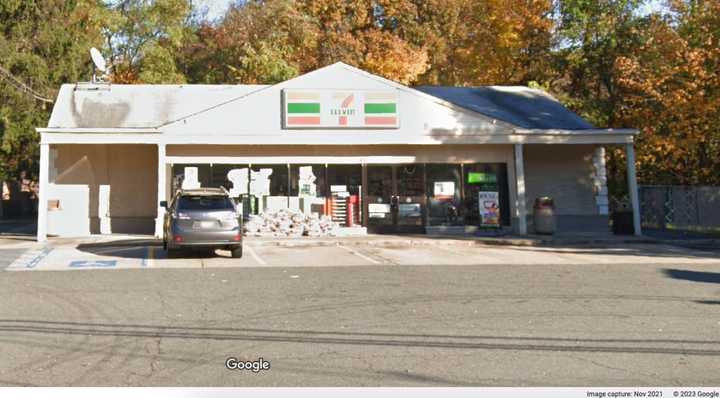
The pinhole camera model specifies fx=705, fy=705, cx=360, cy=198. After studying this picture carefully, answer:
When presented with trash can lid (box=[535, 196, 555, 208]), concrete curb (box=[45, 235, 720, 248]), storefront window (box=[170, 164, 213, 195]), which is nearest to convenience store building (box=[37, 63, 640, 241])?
storefront window (box=[170, 164, 213, 195])

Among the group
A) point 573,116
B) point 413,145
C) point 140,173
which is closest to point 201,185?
point 140,173

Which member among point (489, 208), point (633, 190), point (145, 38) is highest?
point (145, 38)

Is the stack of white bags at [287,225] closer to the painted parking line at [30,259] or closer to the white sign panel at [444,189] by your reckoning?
the white sign panel at [444,189]

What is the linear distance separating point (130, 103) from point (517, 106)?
14410mm

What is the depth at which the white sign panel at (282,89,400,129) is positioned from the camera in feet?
76.3

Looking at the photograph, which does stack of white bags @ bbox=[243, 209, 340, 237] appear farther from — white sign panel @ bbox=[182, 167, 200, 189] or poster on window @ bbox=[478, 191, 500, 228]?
poster on window @ bbox=[478, 191, 500, 228]

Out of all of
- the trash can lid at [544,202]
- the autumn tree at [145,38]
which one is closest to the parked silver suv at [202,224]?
the trash can lid at [544,202]

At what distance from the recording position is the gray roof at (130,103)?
23.7 m

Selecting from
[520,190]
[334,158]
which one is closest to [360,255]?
[334,158]

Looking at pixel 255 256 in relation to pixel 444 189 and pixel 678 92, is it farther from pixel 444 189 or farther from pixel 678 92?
pixel 678 92

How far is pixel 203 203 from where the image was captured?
16.5 meters

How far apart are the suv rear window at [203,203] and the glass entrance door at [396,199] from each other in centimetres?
845

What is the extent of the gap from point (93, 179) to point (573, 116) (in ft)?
56.9

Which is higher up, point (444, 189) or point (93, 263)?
point (444, 189)
